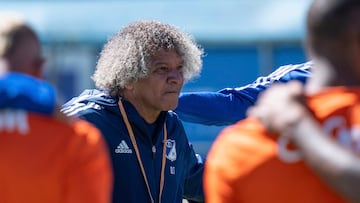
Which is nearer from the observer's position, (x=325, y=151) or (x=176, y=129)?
(x=325, y=151)

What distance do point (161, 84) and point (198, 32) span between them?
424 inches

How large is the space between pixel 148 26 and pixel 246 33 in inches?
426

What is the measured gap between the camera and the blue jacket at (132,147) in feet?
15.5

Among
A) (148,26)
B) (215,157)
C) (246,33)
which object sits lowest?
(215,157)

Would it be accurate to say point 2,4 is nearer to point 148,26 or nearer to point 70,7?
point 70,7

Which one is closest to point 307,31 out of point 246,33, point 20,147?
point 20,147

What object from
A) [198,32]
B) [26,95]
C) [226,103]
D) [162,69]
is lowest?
[26,95]

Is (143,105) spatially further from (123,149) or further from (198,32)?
(198,32)

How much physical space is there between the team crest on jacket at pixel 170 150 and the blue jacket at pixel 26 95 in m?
2.14

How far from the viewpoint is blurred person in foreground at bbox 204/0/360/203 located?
8.26ft

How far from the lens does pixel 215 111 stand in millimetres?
5121

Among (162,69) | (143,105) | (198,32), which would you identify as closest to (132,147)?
(143,105)

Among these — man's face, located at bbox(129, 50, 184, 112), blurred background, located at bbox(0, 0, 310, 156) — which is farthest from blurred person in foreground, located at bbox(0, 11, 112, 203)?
blurred background, located at bbox(0, 0, 310, 156)

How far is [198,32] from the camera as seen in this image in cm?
1562
